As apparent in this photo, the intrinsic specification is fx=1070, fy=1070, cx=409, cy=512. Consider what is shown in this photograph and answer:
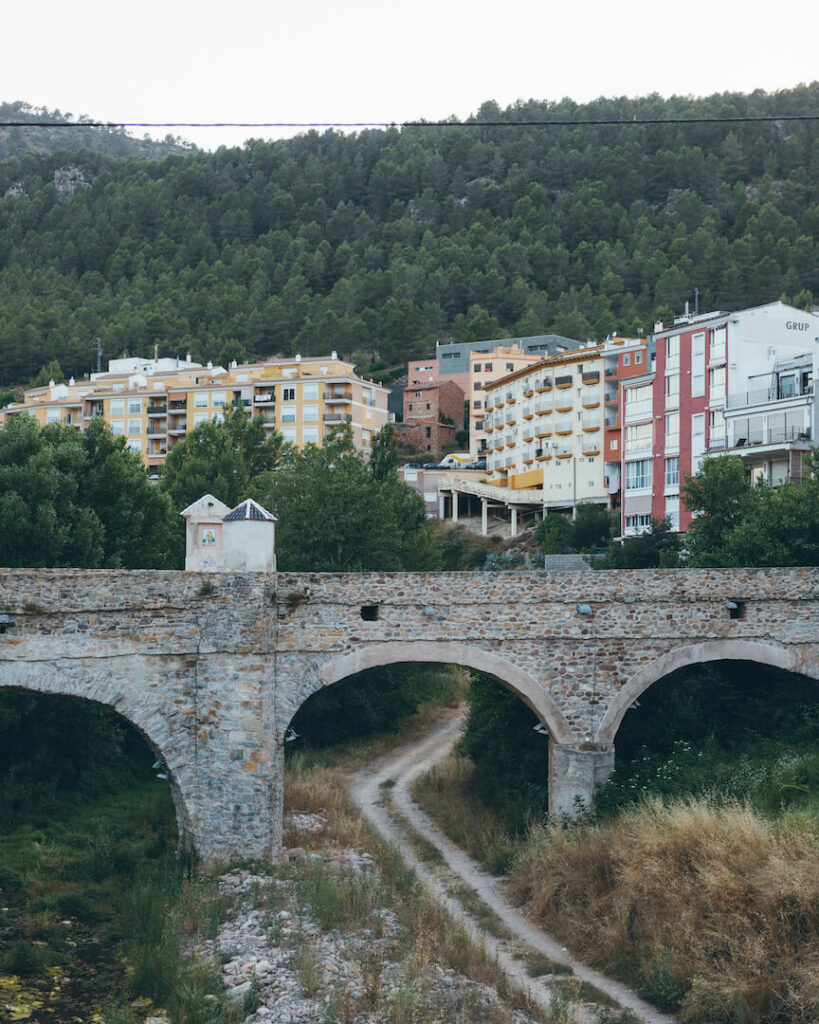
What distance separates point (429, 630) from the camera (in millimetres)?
20688

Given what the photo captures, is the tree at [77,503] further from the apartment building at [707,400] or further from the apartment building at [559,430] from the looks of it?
the apartment building at [559,430]

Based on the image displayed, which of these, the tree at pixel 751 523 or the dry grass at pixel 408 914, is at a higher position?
the tree at pixel 751 523

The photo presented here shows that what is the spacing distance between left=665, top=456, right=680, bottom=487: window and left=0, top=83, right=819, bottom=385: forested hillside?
3191 centimetres

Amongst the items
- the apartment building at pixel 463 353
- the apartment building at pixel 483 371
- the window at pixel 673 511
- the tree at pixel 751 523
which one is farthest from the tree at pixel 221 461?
the apartment building at pixel 463 353

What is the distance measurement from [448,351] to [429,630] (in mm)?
69002

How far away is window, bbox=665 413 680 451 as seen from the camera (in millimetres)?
47969

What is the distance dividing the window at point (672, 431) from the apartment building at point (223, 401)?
27.1m

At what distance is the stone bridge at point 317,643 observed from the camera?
1909 centimetres

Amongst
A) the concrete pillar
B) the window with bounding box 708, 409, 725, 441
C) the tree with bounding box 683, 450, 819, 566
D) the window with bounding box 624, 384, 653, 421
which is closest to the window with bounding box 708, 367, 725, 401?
the window with bounding box 708, 409, 725, 441

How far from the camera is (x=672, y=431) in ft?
159

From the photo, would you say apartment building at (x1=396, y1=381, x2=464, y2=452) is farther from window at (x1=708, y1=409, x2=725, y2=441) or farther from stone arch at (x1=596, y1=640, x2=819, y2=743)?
stone arch at (x1=596, y1=640, x2=819, y2=743)

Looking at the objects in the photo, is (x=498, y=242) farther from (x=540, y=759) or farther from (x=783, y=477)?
(x=540, y=759)

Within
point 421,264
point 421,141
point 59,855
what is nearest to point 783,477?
point 59,855

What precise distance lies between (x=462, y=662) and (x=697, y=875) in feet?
19.4
